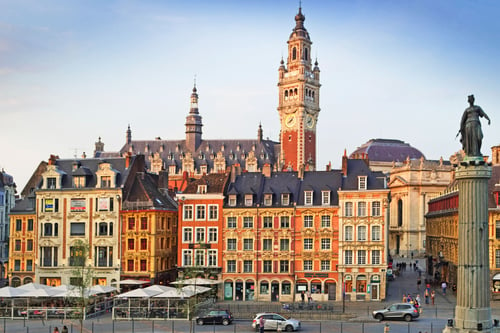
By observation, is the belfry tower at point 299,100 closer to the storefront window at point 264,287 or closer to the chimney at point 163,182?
the chimney at point 163,182

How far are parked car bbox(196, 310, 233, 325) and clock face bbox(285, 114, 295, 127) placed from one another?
10406 cm

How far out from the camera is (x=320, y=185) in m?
76.9

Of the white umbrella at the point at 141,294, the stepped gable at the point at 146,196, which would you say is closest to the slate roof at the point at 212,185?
the stepped gable at the point at 146,196

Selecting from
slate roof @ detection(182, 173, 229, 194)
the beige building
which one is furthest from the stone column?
the beige building

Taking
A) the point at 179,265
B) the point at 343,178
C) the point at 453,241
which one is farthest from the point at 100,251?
the point at 453,241

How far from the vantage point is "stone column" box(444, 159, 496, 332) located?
3709 centimetres

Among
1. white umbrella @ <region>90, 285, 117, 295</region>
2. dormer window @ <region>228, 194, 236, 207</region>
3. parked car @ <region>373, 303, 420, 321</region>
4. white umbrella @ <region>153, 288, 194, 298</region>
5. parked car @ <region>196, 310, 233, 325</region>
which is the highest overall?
dormer window @ <region>228, 194, 236, 207</region>

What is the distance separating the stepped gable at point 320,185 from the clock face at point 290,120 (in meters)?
81.9

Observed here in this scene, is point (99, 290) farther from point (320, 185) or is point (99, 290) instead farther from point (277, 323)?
point (320, 185)

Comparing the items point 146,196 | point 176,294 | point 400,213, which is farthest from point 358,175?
point 400,213

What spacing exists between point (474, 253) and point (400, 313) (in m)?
22.2

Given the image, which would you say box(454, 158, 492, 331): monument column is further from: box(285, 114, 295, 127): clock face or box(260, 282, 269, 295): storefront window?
box(285, 114, 295, 127): clock face

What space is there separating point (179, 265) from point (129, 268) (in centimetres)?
540

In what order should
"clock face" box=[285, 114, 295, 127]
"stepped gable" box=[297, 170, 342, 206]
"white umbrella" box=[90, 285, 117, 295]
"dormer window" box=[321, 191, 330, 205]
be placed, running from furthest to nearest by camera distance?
"clock face" box=[285, 114, 295, 127] → "stepped gable" box=[297, 170, 342, 206] → "dormer window" box=[321, 191, 330, 205] → "white umbrella" box=[90, 285, 117, 295]
